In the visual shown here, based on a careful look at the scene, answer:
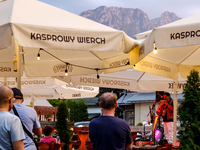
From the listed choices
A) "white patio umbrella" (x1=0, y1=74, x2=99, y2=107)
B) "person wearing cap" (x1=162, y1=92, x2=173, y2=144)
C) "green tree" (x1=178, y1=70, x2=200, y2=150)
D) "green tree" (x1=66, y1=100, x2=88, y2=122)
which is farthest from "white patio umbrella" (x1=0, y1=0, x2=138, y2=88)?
"green tree" (x1=66, y1=100, x2=88, y2=122)

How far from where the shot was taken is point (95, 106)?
53.6 meters

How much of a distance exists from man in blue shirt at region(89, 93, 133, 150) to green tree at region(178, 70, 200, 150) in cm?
109

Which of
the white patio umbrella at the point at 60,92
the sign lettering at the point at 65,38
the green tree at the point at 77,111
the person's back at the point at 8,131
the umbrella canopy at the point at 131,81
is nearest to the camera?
the person's back at the point at 8,131

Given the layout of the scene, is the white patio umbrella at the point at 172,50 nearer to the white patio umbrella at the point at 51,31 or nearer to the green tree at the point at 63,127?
the white patio umbrella at the point at 51,31

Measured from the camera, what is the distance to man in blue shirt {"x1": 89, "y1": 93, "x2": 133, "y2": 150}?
12.1 feet

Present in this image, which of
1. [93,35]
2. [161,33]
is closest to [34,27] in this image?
[93,35]

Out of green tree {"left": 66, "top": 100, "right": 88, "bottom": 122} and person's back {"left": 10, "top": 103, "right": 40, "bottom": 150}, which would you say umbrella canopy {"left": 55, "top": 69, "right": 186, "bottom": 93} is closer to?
person's back {"left": 10, "top": 103, "right": 40, "bottom": 150}

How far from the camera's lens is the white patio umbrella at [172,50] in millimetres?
5062

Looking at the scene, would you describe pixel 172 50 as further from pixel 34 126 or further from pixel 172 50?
pixel 34 126

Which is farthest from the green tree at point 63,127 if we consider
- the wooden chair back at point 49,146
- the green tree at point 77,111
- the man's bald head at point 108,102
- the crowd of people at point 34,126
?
the green tree at point 77,111

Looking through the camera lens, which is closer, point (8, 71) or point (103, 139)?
point (103, 139)

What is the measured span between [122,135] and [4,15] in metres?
2.68

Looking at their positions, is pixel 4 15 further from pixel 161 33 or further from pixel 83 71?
pixel 83 71

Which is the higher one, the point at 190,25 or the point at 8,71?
the point at 190,25
